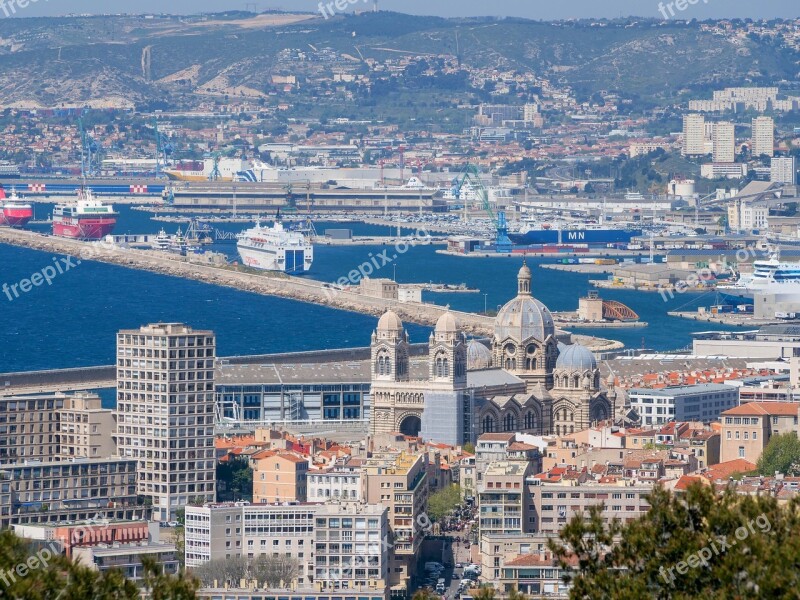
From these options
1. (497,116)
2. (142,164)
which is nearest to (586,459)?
(142,164)

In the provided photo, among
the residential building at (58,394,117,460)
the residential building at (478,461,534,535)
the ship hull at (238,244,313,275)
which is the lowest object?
the residential building at (478,461,534,535)

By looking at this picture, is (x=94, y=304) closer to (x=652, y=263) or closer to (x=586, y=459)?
(x=652, y=263)

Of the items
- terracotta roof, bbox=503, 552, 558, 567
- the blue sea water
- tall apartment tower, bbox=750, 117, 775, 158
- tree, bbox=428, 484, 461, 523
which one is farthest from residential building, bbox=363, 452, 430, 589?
tall apartment tower, bbox=750, 117, 775, 158

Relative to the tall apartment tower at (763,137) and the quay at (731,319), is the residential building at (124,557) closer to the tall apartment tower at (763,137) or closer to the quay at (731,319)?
the quay at (731,319)

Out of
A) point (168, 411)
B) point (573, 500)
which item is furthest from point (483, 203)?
point (573, 500)

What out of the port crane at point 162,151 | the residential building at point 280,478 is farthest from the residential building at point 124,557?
the port crane at point 162,151

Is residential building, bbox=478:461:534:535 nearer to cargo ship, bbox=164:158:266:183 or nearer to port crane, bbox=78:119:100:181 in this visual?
cargo ship, bbox=164:158:266:183

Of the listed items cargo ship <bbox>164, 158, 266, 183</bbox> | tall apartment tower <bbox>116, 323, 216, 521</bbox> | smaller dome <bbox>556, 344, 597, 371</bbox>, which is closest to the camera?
tall apartment tower <bbox>116, 323, 216, 521</bbox>
